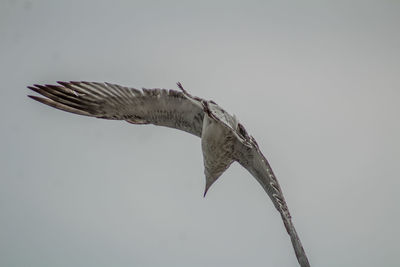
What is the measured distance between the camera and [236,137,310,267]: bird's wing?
1049 centimetres

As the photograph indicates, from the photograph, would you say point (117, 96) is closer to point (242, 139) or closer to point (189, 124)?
point (189, 124)

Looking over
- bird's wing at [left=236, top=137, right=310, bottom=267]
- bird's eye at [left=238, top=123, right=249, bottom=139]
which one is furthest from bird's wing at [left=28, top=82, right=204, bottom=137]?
bird's wing at [left=236, top=137, right=310, bottom=267]

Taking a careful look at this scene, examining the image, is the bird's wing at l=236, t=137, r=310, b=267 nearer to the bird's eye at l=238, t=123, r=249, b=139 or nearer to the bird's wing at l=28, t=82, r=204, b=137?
the bird's eye at l=238, t=123, r=249, b=139

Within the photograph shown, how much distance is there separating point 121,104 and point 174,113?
0.86 m

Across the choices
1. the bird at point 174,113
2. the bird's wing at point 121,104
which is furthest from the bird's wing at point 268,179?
the bird's wing at point 121,104

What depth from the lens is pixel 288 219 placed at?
1054 cm

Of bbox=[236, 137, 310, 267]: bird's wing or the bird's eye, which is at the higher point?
the bird's eye

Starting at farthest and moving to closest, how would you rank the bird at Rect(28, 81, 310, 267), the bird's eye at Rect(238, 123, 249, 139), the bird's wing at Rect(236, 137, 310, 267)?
the bird's wing at Rect(236, 137, 310, 267) < the bird's eye at Rect(238, 123, 249, 139) < the bird at Rect(28, 81, 310, 267)

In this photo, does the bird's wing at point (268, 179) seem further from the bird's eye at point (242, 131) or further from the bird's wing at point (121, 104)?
the bird's wing at point (121, 104)

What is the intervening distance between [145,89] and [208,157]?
156 centimetres

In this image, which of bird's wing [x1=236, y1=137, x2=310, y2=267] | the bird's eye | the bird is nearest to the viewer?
the bird

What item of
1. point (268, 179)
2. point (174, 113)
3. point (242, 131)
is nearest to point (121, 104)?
point (174, 113)

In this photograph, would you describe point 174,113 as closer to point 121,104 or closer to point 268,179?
point 121,104

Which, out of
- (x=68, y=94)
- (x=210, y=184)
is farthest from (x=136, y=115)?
(x=210, y=184)
